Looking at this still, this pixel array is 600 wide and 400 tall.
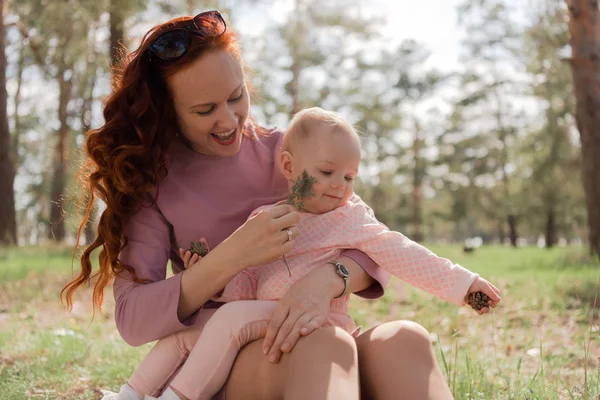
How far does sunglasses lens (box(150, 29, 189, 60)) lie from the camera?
2273mm

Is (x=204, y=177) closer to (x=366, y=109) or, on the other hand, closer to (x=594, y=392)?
(x=594, y=392)

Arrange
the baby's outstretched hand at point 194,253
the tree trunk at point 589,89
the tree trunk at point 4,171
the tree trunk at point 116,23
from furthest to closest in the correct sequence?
the tree trunk at point 4,171 < the tree trunk at point 116,23 < the tree trunk at point 589,89 < the baby's outstretched hand at point 194,253

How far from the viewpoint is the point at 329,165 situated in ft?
7.34

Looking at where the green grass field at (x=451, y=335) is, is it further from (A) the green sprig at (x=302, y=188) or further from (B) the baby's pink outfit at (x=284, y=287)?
(A) the green sprig at (x=302, y=188)

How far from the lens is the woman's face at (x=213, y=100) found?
2301 millimetres

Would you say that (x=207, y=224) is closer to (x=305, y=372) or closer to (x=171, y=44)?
(x=171, y=44)

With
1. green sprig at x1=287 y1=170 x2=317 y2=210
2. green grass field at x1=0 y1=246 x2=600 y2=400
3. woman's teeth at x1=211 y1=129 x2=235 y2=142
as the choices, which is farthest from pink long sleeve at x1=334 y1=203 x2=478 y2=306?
woman's teeth at x1=211 y1=129 x2=235 y2=142

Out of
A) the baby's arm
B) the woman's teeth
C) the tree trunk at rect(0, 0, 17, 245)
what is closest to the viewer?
the baby's arm

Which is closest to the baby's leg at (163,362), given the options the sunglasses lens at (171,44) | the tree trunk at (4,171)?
the sunglasses lens at (171,44)

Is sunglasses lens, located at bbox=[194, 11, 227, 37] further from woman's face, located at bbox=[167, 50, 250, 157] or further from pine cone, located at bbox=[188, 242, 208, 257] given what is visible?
pine cone, located at bbox=[188, 242, 208, 257]

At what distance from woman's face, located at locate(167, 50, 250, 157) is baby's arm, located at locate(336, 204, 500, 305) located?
539 millimetres

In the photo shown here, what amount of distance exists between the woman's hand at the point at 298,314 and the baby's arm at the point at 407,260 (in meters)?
0.26

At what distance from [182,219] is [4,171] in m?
11.3

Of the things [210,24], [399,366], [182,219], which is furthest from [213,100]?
[399,366]
